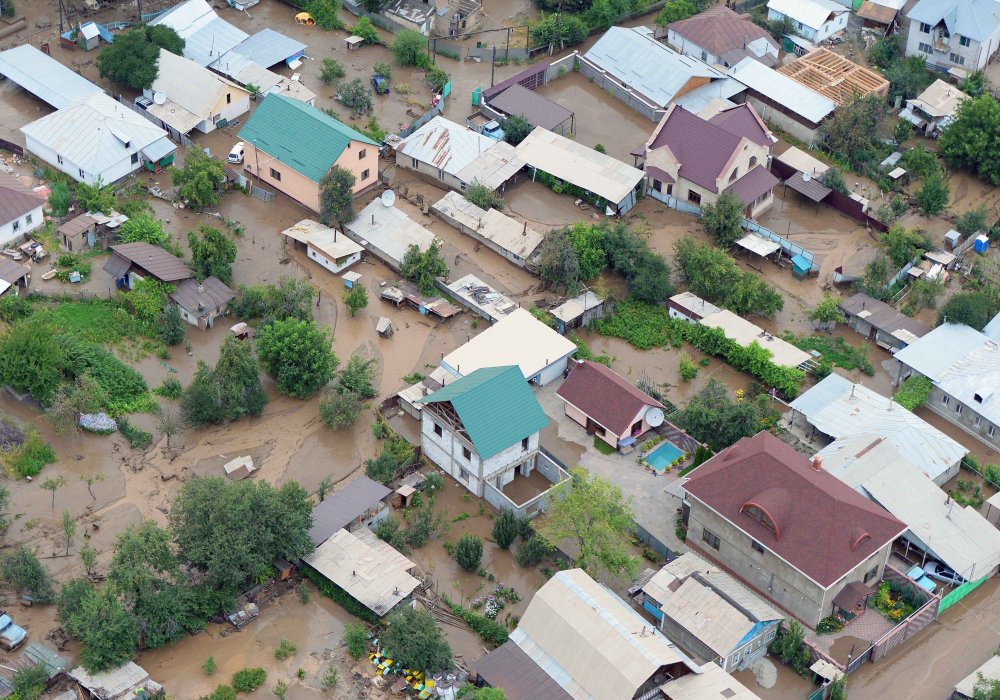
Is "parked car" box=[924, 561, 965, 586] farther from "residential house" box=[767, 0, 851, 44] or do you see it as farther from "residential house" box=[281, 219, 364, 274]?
"residential house" box=[767, 0, 851, 44]

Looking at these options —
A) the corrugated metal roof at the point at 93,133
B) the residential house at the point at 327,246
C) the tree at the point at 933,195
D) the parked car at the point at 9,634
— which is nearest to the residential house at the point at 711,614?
the parked car at the point at 9,634

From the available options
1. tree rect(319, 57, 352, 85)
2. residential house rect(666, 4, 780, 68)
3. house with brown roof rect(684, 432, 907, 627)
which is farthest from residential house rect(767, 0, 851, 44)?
house with brown roof rect(684, 432, 907, 627)

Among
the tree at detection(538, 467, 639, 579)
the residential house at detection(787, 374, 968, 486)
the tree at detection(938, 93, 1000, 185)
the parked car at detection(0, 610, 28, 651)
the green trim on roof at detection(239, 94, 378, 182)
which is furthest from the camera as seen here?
the tree at detection(938, 93, 1000, 185)

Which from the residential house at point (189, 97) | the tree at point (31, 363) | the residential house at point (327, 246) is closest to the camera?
the tree at point (31, 363)

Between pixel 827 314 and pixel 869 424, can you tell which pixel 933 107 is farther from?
pixel 869 424

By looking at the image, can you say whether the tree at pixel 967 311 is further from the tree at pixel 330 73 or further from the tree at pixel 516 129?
the tree at pixel 330 73

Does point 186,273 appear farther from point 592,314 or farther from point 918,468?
point 918,468
